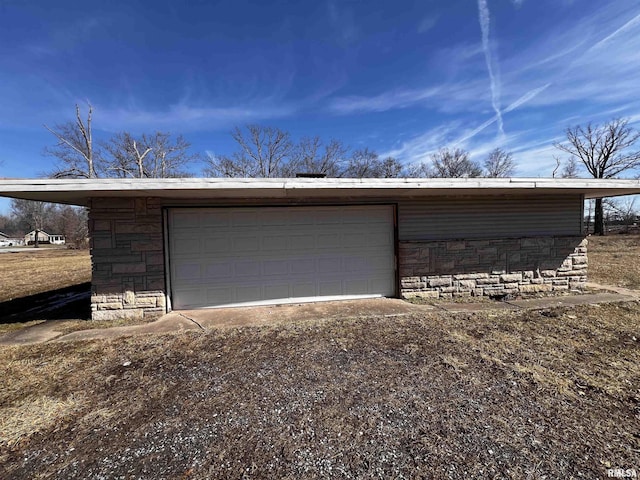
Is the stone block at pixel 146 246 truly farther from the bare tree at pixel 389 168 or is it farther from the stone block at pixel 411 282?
the bare tree at pixel 389 168

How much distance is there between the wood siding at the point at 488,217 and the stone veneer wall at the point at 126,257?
4.65 meters

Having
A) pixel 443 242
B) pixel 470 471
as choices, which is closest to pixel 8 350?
pixel 470 471

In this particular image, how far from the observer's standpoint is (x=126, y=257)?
5.46 metres

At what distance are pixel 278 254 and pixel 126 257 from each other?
2.64 meters

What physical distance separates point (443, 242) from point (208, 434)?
5491 millimetres

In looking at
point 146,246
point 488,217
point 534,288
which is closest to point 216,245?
point 146,246

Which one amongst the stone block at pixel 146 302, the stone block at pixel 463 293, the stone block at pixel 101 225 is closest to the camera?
the stone block at pixel 101 225

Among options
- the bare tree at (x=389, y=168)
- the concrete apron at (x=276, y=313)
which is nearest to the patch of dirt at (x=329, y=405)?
the concrete apron at (x=276, y=313)

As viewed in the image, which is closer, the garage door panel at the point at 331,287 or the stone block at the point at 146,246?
the stone block at the point at 146,246

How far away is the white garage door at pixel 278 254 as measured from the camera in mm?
5934

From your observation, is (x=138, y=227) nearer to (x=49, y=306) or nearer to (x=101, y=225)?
(x=101, y=225)

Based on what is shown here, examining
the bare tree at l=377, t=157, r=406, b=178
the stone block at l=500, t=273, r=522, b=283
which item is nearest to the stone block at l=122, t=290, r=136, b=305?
the stone block at l=500, t=273, r=522, b=283

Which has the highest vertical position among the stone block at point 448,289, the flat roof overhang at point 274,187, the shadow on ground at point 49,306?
the flat roof overhang at point 274,187

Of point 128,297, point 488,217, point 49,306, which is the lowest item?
point 49,306
